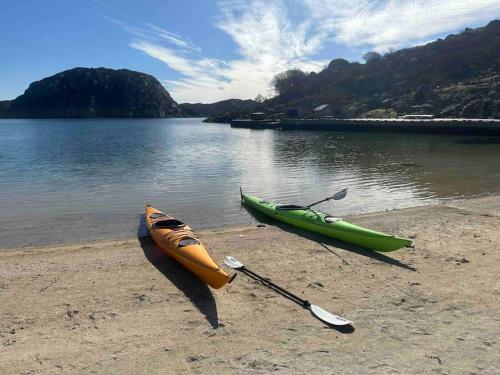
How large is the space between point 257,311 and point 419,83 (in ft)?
358

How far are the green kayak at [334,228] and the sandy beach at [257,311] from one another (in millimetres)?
313

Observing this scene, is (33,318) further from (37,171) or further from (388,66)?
(388,66)

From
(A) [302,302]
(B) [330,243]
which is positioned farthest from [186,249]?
(B) [330,243]

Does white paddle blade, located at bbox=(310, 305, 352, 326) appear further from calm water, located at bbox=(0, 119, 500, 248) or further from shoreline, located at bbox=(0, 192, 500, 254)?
calm water, located at bbox=(0, 119, 500, 248)

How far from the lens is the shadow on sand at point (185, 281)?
22.6 ft

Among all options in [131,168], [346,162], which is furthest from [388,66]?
[131,168]

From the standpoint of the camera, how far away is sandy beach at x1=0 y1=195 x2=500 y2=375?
5.26 meters

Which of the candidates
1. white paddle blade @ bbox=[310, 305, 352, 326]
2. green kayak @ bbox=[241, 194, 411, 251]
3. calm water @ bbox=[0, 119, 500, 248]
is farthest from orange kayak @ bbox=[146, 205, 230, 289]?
green kayak @ bbox=[241, 194, 411, 251]

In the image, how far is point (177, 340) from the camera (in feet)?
19.2

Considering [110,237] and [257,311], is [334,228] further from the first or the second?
[110,237]

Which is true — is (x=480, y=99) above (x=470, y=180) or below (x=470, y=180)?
above

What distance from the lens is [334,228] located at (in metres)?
11.0

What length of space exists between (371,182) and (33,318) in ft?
59.8

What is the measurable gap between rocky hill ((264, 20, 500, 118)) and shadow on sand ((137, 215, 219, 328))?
2632 inches
